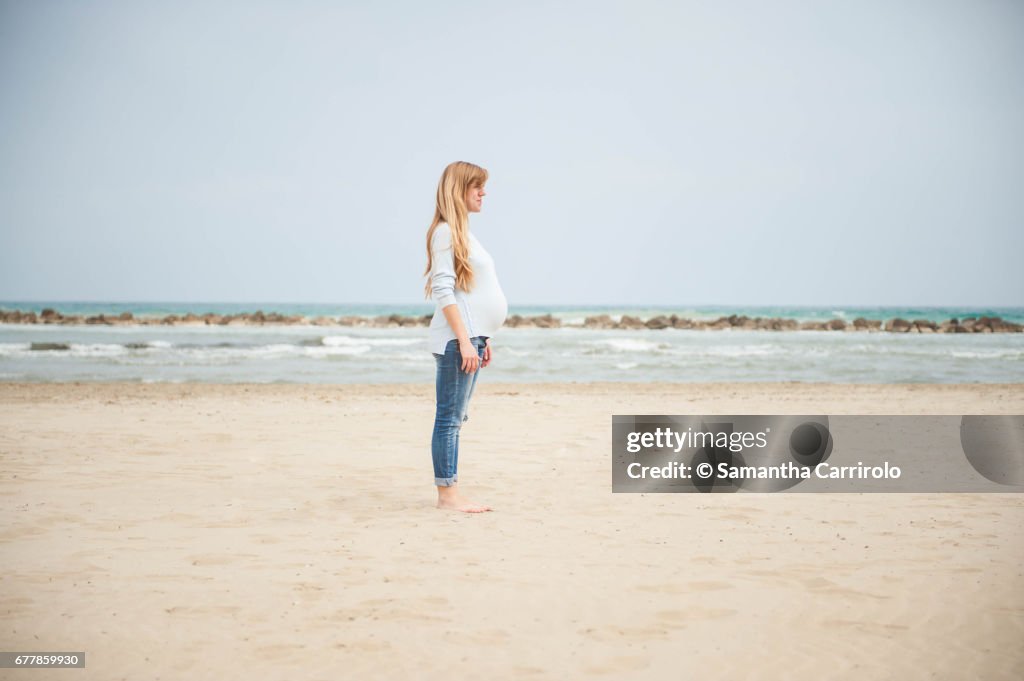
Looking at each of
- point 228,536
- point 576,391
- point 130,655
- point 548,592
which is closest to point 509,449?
point 228,536

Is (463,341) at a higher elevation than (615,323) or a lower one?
higher

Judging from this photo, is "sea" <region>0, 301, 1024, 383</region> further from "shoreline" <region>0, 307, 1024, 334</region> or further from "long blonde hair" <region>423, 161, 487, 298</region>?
"long blonde hair" <region>423, 161, 487, 298</region>

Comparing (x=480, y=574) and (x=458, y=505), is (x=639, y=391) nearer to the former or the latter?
(x=458, y=505)

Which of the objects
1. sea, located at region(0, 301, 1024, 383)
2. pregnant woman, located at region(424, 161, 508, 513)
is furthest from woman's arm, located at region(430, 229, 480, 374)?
sea, located at region(0, 301, 1024, 383)

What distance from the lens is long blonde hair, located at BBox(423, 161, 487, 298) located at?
4.55 m

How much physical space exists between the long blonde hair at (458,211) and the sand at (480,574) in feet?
A: 4.58

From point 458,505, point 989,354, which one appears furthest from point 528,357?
point 458,505

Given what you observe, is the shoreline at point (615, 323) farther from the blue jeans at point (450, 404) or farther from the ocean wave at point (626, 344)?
the blue jeans at point (450, 404)

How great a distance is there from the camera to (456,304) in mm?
4496

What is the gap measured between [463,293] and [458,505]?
1236mm

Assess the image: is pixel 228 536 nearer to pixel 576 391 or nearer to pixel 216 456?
pixel 216 456

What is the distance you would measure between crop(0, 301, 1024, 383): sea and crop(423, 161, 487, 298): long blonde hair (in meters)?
10.9

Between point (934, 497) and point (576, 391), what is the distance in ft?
26.8

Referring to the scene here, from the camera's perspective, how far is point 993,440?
23.0 feet
